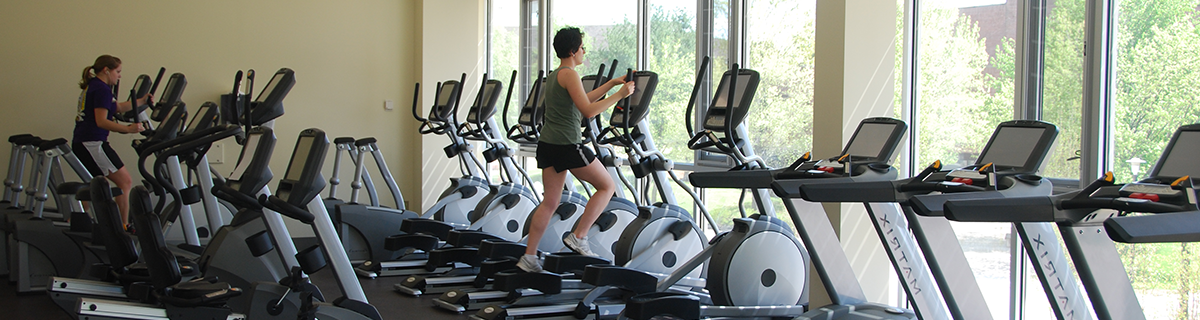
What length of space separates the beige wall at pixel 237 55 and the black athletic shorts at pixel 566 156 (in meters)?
3.44

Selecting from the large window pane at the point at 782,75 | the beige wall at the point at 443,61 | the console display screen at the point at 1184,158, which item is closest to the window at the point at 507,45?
the beige wall at the point at 443,61

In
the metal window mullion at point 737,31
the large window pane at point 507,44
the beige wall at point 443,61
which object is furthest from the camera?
the large window pane at point 507,44

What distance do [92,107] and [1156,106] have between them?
5.43 m

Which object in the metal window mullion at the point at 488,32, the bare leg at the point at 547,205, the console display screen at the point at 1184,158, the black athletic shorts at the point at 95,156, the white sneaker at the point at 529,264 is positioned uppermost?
the metal window mullion at the point at 488,32

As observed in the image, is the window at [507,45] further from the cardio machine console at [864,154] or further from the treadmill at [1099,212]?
the treadmill at [1099,212]

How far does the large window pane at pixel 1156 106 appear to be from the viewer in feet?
9.05

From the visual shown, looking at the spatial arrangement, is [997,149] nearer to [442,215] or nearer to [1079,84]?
[1079,84]

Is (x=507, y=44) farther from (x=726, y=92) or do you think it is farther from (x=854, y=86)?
(x=854, y=86)

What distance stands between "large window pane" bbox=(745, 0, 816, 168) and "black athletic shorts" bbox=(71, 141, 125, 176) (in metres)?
3.95

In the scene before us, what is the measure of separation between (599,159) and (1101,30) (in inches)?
90.5

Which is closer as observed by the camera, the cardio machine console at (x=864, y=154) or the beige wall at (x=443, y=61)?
the cardio machine console at (x=864, y=154)

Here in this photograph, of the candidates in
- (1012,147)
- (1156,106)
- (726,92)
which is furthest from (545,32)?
(1012,147)

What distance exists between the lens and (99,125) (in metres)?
4.92

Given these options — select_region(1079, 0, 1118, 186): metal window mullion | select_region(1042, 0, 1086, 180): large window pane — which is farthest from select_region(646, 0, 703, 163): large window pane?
select_region(1079, 0, 1118, 186): metal window mullion
